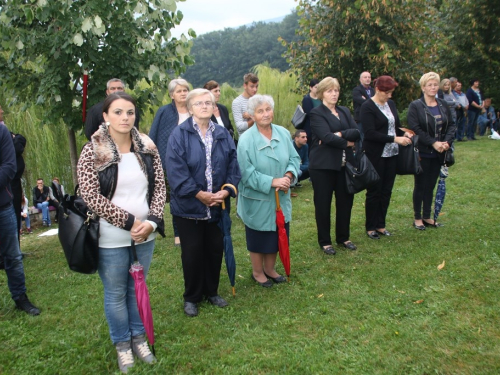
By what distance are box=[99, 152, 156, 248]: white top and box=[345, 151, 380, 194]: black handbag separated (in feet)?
9.62

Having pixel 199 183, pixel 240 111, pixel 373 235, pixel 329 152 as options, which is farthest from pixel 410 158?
pixel 199 183

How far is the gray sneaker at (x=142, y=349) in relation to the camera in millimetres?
3629

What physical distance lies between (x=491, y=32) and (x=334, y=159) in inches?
619

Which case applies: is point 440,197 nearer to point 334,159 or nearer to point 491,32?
point 334,159

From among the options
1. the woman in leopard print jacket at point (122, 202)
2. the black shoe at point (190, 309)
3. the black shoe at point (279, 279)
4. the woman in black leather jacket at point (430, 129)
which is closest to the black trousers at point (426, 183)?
the woman in black leather jacket at point (430, 129)

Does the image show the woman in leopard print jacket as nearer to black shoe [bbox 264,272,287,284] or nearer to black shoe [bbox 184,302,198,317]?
black shoe [bbox 184,302,198,317]

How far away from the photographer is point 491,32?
17969mm

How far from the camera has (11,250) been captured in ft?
14.8

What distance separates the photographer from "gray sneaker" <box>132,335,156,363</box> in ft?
11.9

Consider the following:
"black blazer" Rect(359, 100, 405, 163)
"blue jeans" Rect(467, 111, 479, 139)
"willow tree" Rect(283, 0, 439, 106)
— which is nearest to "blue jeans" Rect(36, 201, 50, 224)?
"black blazer" Rect(359, 100, 405, 163)

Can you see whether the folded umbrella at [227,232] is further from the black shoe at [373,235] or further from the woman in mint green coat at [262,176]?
the black shoe at [373,235]

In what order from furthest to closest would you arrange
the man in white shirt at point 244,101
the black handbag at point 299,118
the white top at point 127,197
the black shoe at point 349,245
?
the black handbag at point 299,118
the man in white shirt at point 244,101
the black shoe at point 349,245
the white top at point 127,197

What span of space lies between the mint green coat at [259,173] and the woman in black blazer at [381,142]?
1.64 m

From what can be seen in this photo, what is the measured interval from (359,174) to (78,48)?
382 cm
